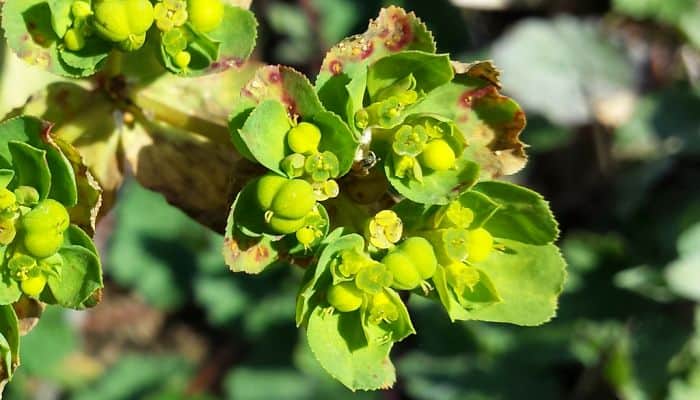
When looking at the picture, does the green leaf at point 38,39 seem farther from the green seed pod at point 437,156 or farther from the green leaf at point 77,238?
the green seed pod at point 437,156

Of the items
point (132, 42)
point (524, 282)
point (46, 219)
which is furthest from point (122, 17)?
point (524, 282)

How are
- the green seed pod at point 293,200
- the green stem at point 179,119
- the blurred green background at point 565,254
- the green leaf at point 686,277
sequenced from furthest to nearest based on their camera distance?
1. the blurred green background at point 565,254
2. the green leaf at point 686,277
3. the green stem at point 179,119
4. the green seed pod at point 293,200

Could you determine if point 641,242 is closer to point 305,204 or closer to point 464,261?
point 464,261

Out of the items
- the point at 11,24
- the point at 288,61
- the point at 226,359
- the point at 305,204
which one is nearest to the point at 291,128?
the point at 305,204

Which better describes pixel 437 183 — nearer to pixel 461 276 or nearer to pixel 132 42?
pixel 461 276

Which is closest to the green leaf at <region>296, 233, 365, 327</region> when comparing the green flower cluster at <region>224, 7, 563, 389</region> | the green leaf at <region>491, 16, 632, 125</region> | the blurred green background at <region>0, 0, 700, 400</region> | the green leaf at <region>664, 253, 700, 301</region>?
the green flower cluster at <region>224, 7, 563, 389</region>

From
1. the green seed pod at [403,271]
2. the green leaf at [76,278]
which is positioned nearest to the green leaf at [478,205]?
the green seed pod at [403,271]
